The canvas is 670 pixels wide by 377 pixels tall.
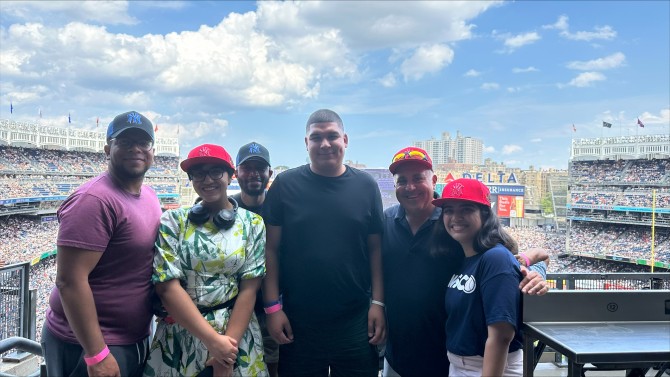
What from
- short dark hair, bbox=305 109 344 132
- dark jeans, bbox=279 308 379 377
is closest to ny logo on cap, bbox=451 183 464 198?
short dark hair, bbox=305 109 344 132

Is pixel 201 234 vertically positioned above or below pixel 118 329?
above

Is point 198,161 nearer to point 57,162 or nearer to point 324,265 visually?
point 324,265

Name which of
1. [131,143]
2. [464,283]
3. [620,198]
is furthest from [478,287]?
[620,198]

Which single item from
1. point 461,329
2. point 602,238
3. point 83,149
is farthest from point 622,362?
point 83,149

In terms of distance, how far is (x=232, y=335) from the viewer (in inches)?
67.1

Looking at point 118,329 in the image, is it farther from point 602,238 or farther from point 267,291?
point 602,238

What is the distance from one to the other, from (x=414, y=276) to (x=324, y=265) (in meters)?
0.40

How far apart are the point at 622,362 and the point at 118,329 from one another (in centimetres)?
168

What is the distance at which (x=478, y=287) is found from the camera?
167 cm

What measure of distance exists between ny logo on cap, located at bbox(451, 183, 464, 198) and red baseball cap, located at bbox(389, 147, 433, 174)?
259mm

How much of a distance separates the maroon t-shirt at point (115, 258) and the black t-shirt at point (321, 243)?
54 cm

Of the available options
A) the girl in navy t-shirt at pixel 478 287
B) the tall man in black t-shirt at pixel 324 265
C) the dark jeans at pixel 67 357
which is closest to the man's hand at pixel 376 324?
the tall man in black t-shirt at pixel 324 265

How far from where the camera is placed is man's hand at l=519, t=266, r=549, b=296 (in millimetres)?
1462

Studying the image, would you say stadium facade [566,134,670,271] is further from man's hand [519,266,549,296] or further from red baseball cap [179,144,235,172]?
red baseball cap [179,144,235,172]
